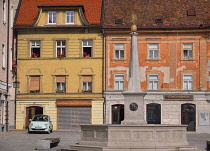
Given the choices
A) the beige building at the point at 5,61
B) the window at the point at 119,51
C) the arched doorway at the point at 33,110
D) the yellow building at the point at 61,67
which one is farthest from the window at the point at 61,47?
the arched doorway at the point at 33,110

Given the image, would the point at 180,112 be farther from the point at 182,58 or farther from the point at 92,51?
the point at 92,51

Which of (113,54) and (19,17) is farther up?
(19,17)

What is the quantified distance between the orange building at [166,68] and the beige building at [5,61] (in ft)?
26.9

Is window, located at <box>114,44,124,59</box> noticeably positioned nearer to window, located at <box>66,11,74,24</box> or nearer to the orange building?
the orange building

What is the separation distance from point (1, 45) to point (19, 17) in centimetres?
772

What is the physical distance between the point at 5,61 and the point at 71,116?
7.98 meters

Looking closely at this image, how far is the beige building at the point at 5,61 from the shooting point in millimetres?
44438

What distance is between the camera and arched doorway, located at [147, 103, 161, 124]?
1947 inches

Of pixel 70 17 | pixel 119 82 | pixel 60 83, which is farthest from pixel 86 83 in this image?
pixel 70 17

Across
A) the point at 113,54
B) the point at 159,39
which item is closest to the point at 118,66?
the point at 113,54

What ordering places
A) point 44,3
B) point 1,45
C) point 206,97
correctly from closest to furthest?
point 1,45
point 206,97
point 44,3

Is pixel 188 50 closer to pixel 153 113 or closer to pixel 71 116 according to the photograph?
pixel 153 113

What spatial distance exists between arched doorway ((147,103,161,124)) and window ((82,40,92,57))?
6939 mm

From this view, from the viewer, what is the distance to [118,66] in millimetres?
49844
